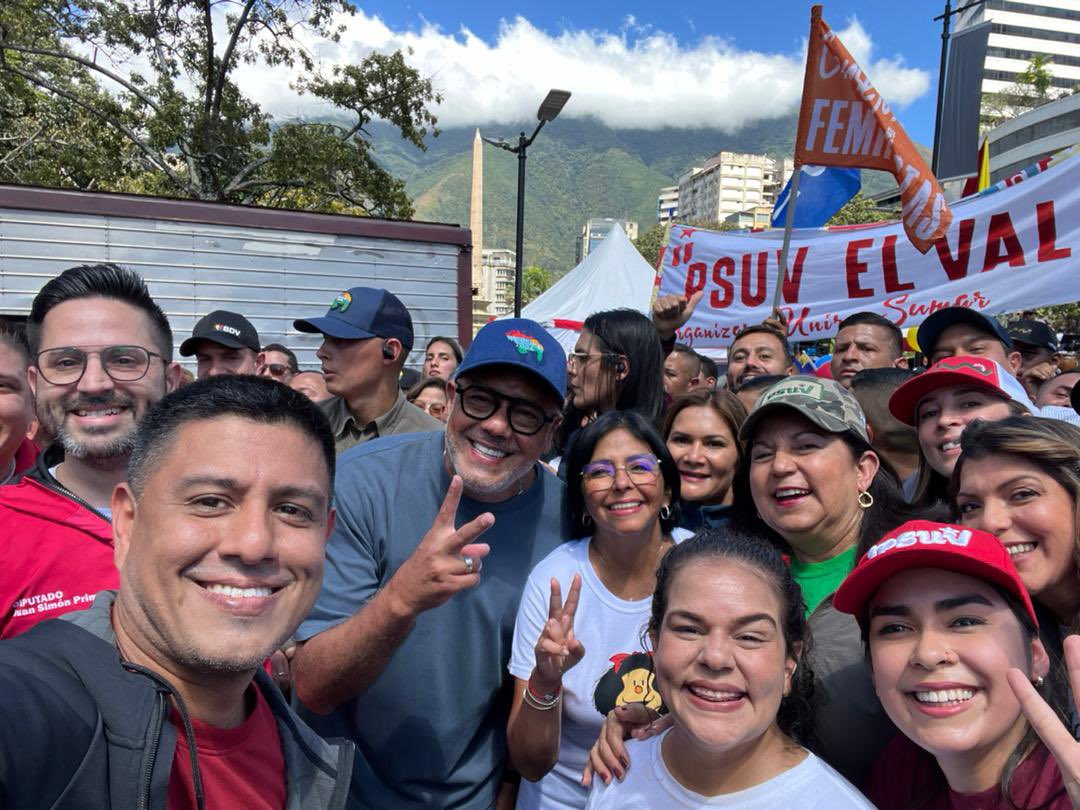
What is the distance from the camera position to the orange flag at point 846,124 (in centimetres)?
524

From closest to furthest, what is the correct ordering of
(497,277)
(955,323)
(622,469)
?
(622,469), (955,323), (497,277)

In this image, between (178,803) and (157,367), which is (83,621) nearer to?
(178,803)

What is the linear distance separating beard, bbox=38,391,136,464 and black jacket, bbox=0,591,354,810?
1.03 meters

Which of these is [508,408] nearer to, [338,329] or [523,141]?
[338,329]

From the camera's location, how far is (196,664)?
1419 mm

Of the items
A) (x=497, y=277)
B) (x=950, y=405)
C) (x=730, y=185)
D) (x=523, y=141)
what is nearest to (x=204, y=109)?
(x=523, y=141)

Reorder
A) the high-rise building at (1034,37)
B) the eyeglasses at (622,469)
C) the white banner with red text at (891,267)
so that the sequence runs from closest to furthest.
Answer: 1. the eyeglasses at (622,469)
2. the white banner with red text at (891,267)
3. the high-rise building at (1034,37)

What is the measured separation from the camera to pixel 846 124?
18.4 feet

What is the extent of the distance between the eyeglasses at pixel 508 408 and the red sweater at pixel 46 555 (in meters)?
1.15

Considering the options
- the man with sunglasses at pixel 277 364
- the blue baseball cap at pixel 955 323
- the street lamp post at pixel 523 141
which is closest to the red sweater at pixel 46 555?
the man with sunglasses at pixel 277 364

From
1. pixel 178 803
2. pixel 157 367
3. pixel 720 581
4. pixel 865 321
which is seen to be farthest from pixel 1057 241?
pixel 178 803

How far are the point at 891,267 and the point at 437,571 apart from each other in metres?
5.61

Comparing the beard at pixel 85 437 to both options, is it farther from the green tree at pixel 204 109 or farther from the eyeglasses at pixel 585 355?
the green tree at pixel 204 109

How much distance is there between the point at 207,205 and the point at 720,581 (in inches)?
293
